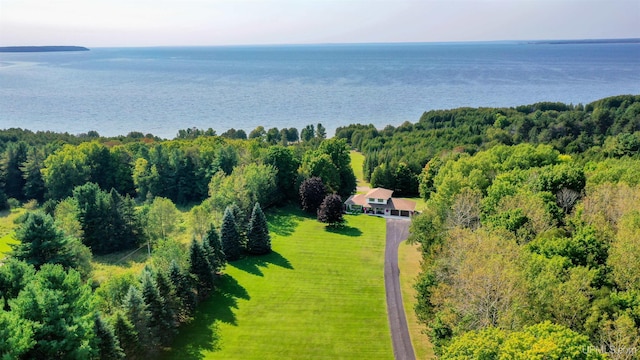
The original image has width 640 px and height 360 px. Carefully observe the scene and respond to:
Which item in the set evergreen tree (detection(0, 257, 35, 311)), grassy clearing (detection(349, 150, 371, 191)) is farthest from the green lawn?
grassy clearing (detection(349, 150, 371, 191))

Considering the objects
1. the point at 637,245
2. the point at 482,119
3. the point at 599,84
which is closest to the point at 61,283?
the point at 637,245

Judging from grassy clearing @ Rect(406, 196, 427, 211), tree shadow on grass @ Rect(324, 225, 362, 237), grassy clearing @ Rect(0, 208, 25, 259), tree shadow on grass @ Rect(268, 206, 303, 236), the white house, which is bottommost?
grassy clearing @ Rect(0, 208, 25, 259)

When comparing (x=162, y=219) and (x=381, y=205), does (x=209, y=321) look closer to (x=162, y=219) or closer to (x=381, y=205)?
(x=162, y=219)

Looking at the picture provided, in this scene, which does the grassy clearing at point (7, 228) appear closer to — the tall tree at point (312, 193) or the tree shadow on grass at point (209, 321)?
the tree shadow on grass at point (209, 321)

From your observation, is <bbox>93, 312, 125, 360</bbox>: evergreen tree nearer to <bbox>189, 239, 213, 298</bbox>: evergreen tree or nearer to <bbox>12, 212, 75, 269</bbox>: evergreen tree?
<bbox>189, 239, 213, 298</bbox>: evergreen tree

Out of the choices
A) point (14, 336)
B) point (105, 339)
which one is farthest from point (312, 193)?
point (14, 336)

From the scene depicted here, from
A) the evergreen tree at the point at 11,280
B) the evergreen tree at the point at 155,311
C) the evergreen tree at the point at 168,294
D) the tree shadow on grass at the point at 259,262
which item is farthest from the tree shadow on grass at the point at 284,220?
the evergreen tree at the point at 11,280
